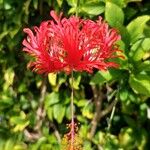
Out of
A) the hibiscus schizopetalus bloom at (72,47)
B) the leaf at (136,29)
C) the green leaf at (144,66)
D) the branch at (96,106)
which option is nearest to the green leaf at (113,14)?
the leaf at (136,29)

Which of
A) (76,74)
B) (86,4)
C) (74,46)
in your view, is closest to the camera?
(74,46)

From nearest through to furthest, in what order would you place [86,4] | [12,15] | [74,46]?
[74,46]
[86,4]
[12,15]

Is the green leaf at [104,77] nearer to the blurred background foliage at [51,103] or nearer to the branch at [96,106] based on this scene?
the blurred background foliage at [51,103]

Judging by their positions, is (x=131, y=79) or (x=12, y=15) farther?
(x=12, y=15)

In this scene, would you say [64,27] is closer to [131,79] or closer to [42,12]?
[131,79]

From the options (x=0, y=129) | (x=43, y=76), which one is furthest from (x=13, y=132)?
(x=43, y=76)

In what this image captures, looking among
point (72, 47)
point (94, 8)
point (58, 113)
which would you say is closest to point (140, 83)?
point (94, 8)
